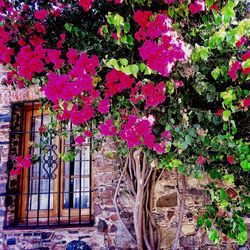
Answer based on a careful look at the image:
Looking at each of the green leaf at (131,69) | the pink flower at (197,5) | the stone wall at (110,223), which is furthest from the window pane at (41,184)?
the pink flower at (197,5)

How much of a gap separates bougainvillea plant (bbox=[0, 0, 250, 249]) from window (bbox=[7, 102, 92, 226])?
1040mm

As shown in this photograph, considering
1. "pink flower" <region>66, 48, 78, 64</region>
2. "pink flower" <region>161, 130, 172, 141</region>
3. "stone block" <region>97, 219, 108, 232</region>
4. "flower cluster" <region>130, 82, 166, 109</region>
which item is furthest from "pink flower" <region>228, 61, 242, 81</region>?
"stone block" <region>97, 219, 108, 232</region>

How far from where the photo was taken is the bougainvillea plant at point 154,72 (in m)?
2.14

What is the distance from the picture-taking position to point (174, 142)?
7.61 feet

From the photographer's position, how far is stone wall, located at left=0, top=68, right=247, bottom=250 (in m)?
3.40

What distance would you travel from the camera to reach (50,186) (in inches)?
152

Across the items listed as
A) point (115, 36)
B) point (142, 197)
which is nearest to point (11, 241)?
point (142, 197)

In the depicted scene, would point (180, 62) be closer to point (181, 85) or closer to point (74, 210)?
point (181, 85)

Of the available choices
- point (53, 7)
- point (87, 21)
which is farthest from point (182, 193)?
point (53, 7)

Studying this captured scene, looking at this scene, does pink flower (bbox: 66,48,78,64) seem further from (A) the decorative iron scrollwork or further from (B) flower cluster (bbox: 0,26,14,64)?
(A) the decorative iron scrollwork

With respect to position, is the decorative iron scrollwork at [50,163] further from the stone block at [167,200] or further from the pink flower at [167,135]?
the pink flower at [167,135]

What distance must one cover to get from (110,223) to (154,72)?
1.98m

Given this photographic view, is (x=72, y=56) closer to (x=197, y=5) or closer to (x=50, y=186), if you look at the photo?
(x=197, y=5)

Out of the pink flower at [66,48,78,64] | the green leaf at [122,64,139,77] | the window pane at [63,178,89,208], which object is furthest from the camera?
the window pane at [63,178,89,208]
